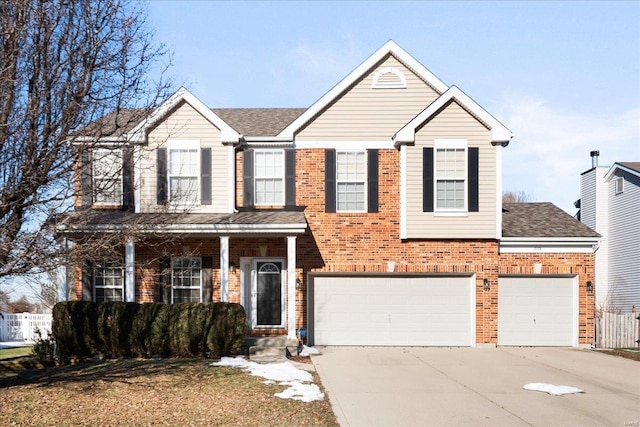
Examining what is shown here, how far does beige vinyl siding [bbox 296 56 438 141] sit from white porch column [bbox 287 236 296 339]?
331 centimetres

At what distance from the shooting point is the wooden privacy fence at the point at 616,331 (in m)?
16.8

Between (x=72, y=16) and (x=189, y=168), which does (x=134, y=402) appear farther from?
(x=189, y=168)

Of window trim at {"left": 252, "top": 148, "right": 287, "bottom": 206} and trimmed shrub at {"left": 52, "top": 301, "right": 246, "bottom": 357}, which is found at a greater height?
window trim at {"left": 252, "top": 148, "right": 287, "bottom": 206}

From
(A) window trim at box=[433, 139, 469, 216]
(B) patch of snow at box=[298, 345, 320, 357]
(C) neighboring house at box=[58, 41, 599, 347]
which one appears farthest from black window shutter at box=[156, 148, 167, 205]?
(A) window trim at box=[433, 139, 469, 216]

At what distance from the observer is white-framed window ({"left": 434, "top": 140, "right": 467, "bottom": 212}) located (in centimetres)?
1580

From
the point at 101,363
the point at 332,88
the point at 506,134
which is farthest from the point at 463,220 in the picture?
the point at 101,363

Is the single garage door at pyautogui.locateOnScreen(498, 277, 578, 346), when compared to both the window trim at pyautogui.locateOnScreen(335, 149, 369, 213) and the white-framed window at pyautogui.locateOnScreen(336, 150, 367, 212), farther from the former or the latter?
the white-framed window at pyautogui.locateOnScreen(336, 150, 367, 212)

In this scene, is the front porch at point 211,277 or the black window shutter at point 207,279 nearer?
the front porch at point 211,277

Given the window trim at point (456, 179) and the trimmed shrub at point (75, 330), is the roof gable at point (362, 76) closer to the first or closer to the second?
the window trim at point (456, 179)

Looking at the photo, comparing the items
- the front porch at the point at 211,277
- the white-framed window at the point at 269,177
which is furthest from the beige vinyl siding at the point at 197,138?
the white-framed window at the point at 269,177

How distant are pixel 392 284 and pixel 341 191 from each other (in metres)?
3.07

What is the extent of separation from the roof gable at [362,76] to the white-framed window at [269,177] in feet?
2.43

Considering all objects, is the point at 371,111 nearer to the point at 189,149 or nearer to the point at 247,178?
the point at 247,178

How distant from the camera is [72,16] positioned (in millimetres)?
9336
